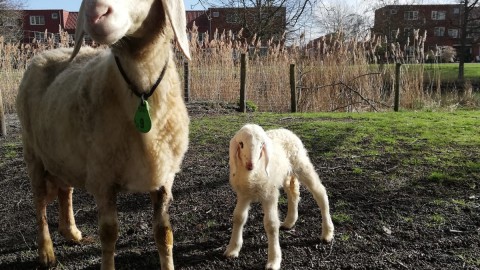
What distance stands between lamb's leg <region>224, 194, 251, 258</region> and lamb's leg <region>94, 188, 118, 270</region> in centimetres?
94

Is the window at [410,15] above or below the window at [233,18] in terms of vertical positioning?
above

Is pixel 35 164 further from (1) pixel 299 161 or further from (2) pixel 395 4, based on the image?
(2) pixel 395 4

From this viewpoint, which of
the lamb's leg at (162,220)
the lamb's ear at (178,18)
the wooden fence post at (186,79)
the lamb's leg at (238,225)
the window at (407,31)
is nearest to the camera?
the lamb's ear at (178,18)

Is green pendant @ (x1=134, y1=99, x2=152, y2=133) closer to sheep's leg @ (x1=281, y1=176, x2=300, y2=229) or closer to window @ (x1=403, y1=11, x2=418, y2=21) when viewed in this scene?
sheep's leg @ (x1=281, y1=176, x2=300, y2=229)

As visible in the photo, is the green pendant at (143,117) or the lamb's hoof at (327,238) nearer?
the green pendant at (143,117)

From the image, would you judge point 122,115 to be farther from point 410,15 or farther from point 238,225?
point 410,15

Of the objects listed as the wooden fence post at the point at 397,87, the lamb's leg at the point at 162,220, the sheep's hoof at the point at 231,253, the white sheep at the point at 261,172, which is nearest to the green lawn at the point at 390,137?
the wooden fence post at the point at 397,87

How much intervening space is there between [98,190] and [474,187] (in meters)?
3.75

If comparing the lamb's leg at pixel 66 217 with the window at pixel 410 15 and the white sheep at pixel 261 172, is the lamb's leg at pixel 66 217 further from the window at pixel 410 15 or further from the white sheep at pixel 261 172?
the window at pixel 410 15

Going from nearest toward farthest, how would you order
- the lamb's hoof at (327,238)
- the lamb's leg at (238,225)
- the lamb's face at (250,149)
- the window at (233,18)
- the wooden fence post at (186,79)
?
the lamb's face at (250,149) < the lamb's leg at (238,225) < the lamb's hoof at (327,238) < the wooden fence post at (186,79) < the window at (233,18)

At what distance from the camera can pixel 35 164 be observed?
130 inches

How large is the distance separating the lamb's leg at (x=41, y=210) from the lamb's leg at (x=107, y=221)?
873 millimetres

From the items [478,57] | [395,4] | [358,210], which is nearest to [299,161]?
[358,210]

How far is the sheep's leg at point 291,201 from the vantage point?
3.72 m
